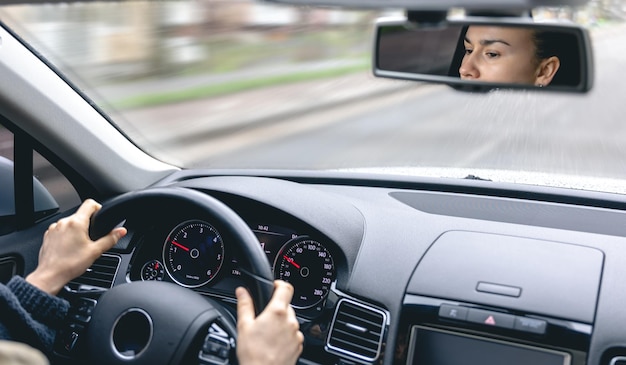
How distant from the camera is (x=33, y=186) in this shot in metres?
3.74

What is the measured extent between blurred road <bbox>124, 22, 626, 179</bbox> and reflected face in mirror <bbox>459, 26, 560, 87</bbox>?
5.36 m

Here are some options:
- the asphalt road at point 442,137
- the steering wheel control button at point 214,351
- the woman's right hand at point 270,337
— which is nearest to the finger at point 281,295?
the woman's right hand at point 270,337

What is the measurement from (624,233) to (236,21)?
16.3 metres

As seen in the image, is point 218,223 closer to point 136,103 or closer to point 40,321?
point 40,321

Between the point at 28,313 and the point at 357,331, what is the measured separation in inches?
43.0

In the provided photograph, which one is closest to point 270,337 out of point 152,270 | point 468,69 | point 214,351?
point 214,351

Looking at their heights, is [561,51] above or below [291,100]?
below

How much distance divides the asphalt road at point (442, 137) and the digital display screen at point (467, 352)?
5.36 metres

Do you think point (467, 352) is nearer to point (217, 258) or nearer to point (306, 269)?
point (306, 269)

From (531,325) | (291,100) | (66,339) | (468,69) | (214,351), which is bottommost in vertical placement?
(66,339)

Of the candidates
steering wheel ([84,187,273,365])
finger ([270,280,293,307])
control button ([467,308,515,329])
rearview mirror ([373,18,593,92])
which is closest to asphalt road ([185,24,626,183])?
rearview mirror ([373,18,593,92])

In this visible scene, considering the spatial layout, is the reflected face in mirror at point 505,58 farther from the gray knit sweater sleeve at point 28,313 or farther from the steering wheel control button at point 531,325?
the gray knit sweater sleeve at point 28,313

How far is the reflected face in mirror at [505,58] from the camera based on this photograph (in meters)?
2.86

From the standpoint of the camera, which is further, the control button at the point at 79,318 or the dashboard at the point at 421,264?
the control button at the point at 79,318
